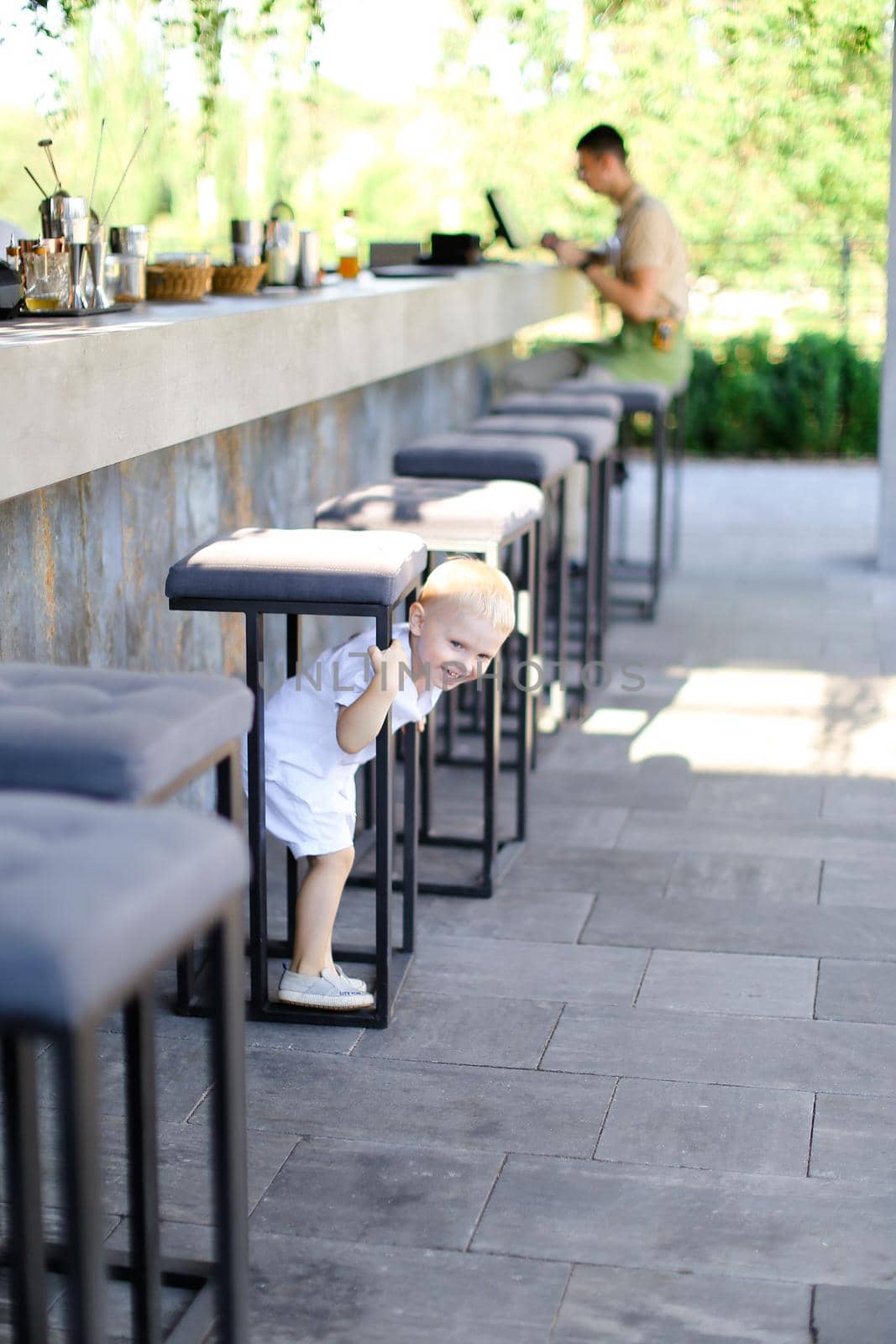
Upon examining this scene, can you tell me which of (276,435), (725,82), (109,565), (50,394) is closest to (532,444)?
(276,435)

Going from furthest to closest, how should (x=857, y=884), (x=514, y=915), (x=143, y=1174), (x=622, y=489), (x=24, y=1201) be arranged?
(x=622, y=489), (x=857, y=884), (x=514, y=915), (x=143, y=1174), (x=24, y=1201)

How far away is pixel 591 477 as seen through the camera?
3891 mm

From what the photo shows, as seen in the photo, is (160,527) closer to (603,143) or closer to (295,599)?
(295,599)

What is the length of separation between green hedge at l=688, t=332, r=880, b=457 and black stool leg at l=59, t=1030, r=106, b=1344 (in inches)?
316

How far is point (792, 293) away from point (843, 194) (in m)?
2.93

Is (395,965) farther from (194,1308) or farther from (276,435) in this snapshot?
(276,435)

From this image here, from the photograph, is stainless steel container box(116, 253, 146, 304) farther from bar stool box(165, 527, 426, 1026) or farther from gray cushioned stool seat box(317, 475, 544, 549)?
bar stool box(165, 527, 426, 1026)

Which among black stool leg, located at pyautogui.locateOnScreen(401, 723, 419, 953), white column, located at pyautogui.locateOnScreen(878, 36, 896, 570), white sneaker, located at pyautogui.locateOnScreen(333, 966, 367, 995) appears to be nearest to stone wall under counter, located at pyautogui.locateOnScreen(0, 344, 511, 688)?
black stool leg, located at pyautogui.locateOnScreen(401, 723, 419, 953)

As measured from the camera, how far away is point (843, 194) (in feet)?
19.5

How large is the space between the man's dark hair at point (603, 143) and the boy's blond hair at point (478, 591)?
3.14 metres

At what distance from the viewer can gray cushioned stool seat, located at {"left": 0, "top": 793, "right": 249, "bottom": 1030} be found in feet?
3.22

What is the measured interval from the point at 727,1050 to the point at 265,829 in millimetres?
708

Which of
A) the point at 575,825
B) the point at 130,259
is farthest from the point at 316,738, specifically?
the point at 575,825

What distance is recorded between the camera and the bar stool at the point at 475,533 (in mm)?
2625
